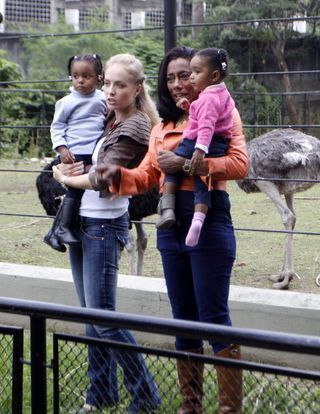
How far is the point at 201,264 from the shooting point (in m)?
3.46

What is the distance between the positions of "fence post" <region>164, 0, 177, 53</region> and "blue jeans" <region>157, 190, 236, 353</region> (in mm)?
2090

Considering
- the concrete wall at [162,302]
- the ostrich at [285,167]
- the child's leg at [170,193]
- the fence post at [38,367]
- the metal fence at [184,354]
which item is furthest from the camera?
the ostrich at [285,167]

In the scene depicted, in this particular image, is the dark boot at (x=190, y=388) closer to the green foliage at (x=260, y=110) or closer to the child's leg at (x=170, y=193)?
the child's leg at (x=170, y=193)

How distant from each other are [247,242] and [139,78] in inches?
181

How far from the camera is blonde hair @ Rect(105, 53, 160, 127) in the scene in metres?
3.83

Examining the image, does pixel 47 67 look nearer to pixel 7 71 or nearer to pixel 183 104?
pixel 7 71

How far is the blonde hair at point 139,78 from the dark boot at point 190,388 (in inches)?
47.0

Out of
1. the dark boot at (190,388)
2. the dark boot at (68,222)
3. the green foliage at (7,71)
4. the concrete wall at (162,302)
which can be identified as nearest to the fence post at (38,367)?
the dark boot at (190,388)

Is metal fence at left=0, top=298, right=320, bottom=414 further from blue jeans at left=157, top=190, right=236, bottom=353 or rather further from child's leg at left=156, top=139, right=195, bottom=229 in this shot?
child's leg at left=156, top=139, right=195, bottom=229

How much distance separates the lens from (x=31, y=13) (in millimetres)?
27359

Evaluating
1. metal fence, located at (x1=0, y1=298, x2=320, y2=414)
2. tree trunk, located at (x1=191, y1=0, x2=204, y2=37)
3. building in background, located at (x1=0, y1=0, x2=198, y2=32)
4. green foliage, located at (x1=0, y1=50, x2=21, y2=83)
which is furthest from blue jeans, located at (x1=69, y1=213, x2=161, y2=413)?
building in background, located at (x1=0, y1=0, x2=198, y2=32)

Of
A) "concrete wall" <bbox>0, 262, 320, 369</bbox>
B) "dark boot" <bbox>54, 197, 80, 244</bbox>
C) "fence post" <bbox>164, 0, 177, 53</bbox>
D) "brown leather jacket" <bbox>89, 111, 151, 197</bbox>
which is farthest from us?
"fence post" <bbox>164, 0, 177, 53</bbox>

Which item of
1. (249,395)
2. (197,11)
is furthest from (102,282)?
(197,11)

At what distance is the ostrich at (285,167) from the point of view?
252 inches
